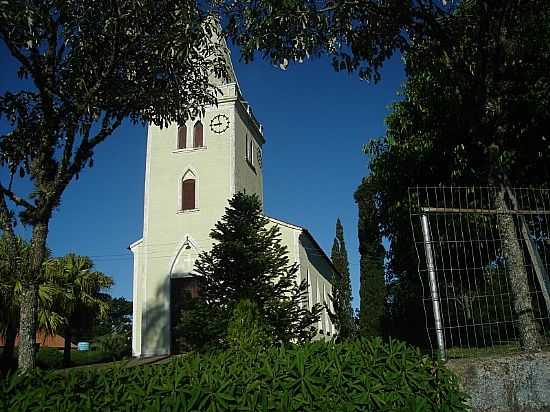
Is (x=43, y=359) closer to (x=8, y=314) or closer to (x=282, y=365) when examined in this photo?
(x=8, y=314)

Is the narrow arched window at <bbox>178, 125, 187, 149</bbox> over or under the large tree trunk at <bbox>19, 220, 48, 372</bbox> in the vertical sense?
over

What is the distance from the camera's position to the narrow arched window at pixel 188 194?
24.3 m

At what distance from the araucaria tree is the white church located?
29.9 feet

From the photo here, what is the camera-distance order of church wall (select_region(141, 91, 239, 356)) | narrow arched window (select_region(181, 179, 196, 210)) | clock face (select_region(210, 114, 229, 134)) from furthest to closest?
clock face (select_region(210, 114, 229, 134)) → narrow arched window (select_region(181, 179, 196, 210)) → church wall (select_region(141, 91, 239, 356))

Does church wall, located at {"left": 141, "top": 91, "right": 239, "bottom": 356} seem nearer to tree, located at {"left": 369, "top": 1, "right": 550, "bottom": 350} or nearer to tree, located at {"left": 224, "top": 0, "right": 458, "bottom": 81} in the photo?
tree, located at {"left": 369, "top": 1, "right": 550, "bottom": 350}

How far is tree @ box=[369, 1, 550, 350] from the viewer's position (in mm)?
7101

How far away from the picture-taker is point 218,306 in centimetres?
1316

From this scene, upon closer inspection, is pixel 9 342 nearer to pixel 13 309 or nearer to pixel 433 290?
pixel 13 309

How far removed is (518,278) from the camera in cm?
627

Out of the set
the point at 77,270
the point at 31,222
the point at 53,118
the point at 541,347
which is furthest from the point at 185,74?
the point at 77,270

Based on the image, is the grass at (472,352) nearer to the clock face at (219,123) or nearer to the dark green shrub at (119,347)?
the clock face at (219,123)

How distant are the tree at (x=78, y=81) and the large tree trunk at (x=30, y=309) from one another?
11 mm

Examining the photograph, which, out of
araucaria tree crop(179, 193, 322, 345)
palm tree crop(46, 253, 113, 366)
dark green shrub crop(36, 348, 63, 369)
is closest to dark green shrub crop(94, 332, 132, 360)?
dark green shrub crop(36, 348, 63, 369)

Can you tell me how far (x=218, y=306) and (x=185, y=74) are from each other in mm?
7510
